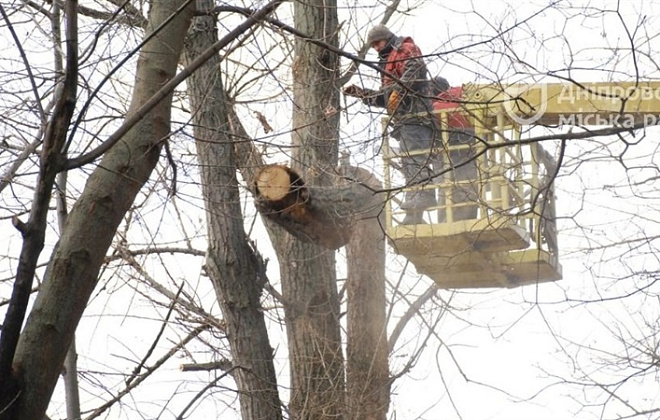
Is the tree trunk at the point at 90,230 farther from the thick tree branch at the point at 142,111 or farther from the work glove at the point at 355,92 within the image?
the work glove at the point at 355,92

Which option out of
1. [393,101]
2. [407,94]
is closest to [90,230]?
[407,94]

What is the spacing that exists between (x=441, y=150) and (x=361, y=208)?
80 centimetres

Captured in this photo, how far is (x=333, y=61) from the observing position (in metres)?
9.74

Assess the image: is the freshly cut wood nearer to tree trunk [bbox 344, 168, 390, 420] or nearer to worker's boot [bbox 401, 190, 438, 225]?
tree trunk [bbox 344, 168, 390, 420]

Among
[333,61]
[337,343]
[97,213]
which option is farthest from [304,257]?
[97,213]

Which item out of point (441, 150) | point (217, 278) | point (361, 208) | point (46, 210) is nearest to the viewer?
point (46, 210)

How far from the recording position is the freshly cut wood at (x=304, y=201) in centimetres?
864


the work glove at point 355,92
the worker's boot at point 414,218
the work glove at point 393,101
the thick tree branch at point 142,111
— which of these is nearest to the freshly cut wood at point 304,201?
the work glove at point 355,92

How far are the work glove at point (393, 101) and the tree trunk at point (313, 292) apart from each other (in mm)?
1262

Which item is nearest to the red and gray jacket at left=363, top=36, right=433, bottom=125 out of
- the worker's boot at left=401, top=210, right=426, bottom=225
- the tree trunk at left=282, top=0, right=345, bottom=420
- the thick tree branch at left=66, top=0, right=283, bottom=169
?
the tree trunk at left=282, top=0, right=345, bottom=420

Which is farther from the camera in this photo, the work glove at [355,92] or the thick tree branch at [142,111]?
the work glove at [355,92]

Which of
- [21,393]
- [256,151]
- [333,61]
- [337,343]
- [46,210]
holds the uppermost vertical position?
[333,61]

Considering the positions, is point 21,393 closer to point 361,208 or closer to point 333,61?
point 361,208

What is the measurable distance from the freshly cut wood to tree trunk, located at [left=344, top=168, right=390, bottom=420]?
0.98 m
